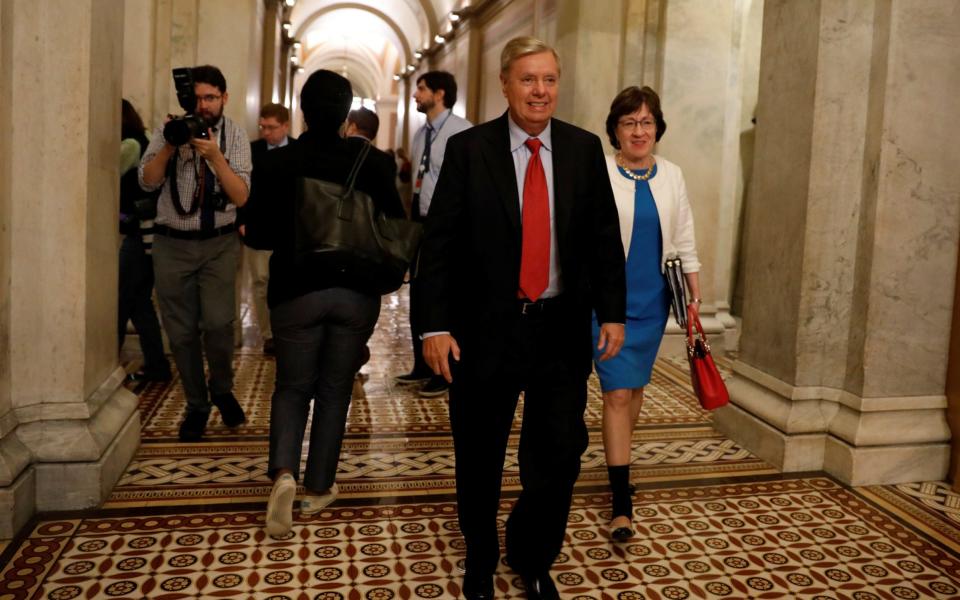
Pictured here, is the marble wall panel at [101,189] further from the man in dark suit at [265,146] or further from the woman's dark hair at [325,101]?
the man in dark suit at [265,146]

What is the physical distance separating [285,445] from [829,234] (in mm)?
2854

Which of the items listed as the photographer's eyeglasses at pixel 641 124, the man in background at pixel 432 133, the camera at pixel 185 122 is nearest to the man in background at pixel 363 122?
the man in background at pixel 432 133

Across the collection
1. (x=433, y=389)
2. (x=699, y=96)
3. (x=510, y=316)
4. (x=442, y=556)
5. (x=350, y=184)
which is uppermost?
(x=699, y=96)

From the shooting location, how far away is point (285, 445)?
3.24 meters

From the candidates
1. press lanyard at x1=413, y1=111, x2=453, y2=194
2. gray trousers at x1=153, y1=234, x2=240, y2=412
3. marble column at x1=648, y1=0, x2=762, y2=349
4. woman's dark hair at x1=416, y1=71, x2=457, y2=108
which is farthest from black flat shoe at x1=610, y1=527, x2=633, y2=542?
marble column at x1=648, y1=0, x2=762, y2=349

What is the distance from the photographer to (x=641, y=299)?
11.1 feet

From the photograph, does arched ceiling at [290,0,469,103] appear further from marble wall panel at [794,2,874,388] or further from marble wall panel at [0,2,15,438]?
marble wall panel at [0,2,15,438]

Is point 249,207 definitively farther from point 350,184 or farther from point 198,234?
point 198,234

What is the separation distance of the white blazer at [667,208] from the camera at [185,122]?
1.78 metres

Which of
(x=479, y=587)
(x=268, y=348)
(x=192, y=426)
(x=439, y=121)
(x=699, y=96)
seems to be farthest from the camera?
(x=699, y=96)

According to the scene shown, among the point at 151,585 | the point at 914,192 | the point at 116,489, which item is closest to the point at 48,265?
the point at 116,489

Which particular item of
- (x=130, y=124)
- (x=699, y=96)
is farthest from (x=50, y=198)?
(x=699, y=96)

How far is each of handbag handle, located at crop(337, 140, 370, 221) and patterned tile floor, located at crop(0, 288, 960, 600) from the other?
1.25 meters

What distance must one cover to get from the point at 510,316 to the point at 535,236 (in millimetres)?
254
